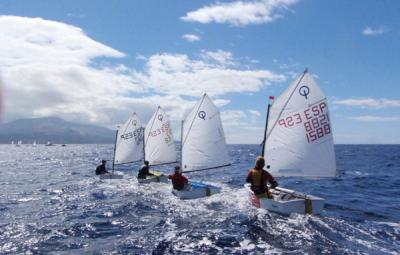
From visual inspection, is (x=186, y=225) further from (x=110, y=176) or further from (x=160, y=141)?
(x=110, y=176)

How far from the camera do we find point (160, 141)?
3538 centimetres

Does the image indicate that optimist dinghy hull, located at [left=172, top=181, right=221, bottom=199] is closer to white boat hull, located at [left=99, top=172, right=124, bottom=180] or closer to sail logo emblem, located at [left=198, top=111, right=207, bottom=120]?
sail logo emblem, located at [left=198, top=111, right=207, bottom=120]

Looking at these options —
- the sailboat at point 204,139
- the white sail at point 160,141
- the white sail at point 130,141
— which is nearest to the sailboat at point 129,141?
the white sail at point 130,141

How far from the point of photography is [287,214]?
18906mm

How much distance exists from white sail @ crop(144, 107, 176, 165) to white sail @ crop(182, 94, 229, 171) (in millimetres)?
7425

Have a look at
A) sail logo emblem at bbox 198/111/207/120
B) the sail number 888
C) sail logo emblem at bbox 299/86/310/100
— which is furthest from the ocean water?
sail logo emblem at bbox 299/86/310/100

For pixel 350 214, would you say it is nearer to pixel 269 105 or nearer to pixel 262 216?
pixel 262 216

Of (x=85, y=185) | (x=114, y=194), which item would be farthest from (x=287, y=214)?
(x=85, y=185)

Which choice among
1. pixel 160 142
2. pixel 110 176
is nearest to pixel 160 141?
pixel 160 142

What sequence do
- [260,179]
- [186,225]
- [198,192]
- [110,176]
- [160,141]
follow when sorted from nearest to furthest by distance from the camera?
[186,225]
[260,179]
[198,192]
[160,141]
[110,176]

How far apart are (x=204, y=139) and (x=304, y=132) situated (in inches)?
346

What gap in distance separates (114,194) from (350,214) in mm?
16341

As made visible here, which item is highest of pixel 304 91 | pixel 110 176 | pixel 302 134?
pixel 304 91

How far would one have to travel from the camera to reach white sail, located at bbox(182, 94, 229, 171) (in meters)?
27.7
